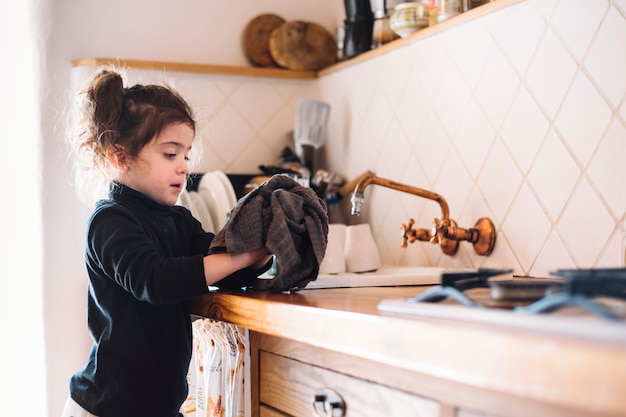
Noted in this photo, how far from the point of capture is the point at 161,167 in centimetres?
136

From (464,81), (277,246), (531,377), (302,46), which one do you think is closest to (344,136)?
(302,46)

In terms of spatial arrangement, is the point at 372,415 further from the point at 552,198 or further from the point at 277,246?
the point at 552,198

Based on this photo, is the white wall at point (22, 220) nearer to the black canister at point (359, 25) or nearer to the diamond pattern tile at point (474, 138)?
the black canister at point (359, 25)

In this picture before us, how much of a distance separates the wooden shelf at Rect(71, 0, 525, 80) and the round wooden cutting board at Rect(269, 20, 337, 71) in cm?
3

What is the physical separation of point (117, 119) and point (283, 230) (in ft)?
1.26

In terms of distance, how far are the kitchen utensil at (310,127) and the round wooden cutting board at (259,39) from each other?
0.78 feet

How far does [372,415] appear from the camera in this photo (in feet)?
3.21

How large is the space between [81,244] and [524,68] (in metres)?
1.25

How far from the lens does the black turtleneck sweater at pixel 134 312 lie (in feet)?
4.00

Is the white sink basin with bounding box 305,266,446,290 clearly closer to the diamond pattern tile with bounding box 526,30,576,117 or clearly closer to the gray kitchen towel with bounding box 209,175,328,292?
the gray kitchen towel with bounding box 209,175,328,292

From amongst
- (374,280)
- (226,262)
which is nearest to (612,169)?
(374,280)

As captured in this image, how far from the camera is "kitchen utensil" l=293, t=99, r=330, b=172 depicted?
2.26 meters

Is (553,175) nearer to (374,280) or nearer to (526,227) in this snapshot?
(526,227)

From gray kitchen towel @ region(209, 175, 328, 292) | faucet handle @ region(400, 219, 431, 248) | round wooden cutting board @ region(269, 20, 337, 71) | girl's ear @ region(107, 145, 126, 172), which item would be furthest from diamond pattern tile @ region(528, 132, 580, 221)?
round wooden cutting board @ region(269, 20, 337, 71)
